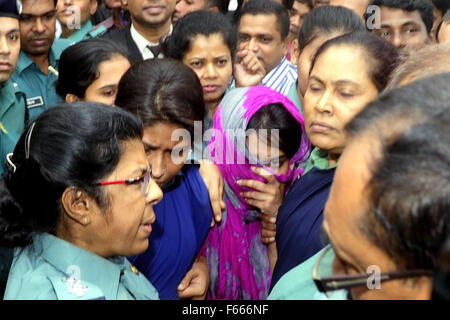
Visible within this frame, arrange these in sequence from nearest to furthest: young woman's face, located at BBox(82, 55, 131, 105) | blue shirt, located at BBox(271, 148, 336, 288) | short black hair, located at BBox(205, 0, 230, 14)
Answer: blue shirt, located at BBox(271, 148, 336, 288)
young woman's face, located at BBox(82, 55, 131, 105)
short black hair, located at BBox(205, 0, 230, 14)

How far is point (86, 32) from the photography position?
14.1 ft

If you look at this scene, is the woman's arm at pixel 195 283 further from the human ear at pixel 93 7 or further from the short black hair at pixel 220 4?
the human ear at pixel 93 7

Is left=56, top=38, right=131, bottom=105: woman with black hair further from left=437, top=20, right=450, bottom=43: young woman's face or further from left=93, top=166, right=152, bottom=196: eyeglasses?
left=437, top=20, right=450, bottom=43: young woman's face

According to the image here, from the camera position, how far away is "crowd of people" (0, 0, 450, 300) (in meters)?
0.82

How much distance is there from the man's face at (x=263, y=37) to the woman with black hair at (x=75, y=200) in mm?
2386

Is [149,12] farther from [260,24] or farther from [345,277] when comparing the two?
[345,277]

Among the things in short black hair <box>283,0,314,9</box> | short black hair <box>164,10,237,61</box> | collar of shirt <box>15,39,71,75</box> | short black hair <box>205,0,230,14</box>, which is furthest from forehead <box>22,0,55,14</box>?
short black hair <box>283,0,314,9</box>

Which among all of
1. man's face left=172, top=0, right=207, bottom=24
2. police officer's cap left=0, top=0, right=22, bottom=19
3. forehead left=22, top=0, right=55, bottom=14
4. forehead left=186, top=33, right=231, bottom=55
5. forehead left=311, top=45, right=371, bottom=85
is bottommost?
forehead left=311, top=45, right=371, bottom=85

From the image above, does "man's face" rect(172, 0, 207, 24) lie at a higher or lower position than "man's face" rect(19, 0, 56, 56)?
higher

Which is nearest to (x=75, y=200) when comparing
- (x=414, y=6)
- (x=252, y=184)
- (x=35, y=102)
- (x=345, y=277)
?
(x=345, y=277)

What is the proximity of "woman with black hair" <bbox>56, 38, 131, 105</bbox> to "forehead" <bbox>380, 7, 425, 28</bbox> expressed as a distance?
1581mm

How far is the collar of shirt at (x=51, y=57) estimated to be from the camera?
346cm

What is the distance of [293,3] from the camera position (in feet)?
16.0

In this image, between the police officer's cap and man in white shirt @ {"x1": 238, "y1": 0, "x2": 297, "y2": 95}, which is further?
man in white shirt @ {"x1": 238, "y1": 0, "x2": 297, "y2": 95}
